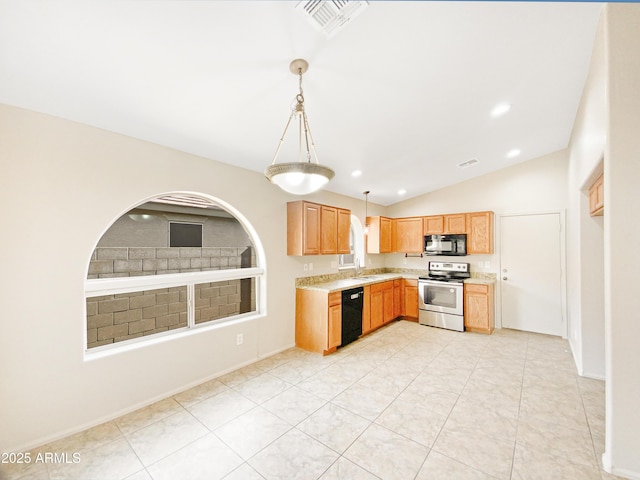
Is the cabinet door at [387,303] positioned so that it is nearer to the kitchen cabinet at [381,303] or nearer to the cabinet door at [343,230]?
the kitchen cabinet at [381,303]

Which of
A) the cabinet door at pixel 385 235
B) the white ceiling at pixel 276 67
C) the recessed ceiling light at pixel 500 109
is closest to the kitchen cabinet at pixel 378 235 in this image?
the cabinet door at pixel 385 235

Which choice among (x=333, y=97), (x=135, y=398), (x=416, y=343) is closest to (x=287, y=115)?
(x=333, y=97)

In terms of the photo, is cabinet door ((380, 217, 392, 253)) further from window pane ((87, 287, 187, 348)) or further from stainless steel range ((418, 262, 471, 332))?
window pane ((87, 287, 187, 348))

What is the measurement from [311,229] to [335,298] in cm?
106

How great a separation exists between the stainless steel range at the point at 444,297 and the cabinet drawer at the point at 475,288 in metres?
0.10

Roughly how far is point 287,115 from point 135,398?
3.00m

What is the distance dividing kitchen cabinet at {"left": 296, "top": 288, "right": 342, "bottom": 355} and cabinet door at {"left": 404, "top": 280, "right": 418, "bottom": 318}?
2165 millimetres

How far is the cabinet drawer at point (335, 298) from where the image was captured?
3828 mm

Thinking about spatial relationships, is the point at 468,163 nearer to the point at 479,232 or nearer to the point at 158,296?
the point at 479,232

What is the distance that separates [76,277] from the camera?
223 cm

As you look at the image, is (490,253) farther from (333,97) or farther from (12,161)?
(12,161)

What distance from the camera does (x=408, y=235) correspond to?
5867 mm

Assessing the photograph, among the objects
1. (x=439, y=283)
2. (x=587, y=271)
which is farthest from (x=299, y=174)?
(x=439, y=283)

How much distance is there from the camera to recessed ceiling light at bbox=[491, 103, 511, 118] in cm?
281
